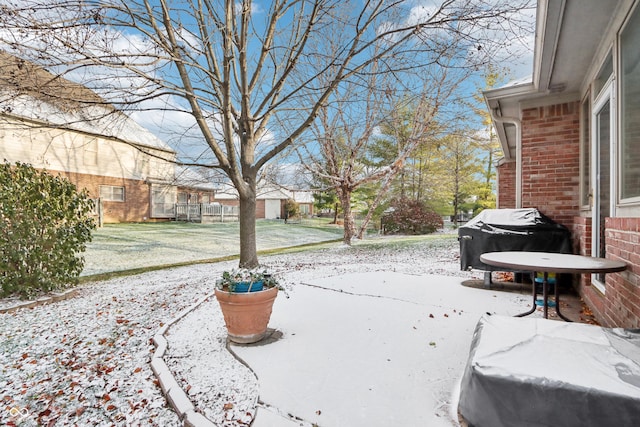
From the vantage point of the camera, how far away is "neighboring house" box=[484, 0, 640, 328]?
268cm

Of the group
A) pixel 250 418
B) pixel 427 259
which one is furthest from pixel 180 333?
pixel 427 259

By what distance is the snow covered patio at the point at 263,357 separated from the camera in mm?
2162

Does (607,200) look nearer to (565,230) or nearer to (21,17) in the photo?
(565,230)

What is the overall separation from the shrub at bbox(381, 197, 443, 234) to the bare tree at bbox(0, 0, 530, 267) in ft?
36.6

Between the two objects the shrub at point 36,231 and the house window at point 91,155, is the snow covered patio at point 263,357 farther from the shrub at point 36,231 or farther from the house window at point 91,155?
the house window at point 91,155

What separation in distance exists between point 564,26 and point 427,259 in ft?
20.5

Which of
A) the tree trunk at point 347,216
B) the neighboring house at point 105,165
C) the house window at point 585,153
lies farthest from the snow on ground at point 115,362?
the neighboring house at point 105,165

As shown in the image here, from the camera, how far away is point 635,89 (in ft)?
8.58

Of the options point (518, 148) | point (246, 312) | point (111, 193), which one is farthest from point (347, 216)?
point (111, 193)

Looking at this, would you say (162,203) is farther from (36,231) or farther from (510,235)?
(510,235)

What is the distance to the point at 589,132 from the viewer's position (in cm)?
445

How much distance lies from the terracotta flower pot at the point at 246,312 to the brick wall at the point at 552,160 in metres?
4.55

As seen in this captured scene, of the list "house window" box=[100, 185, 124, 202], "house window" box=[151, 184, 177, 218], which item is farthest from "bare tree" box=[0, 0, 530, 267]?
"house window" box=[151, 184, 177, 218]

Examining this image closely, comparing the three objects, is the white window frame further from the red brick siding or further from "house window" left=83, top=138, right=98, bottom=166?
"house window" left=83, top=138, right=98, bottom=166
